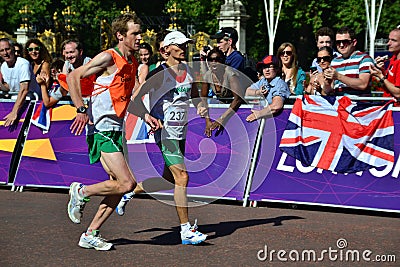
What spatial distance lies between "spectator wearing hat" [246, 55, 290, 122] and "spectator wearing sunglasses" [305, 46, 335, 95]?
1.24 ft

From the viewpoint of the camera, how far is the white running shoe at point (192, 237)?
24.7 feet

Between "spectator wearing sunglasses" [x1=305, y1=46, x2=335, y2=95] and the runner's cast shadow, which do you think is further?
"spectator wearing sunglasses" [x1=305, y1=46, x2=335, y2=95]

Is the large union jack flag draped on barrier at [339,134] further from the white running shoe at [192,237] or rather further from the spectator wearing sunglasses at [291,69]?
the white running shoe at [192,237]

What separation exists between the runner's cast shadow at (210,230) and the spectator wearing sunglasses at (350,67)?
1805 mm

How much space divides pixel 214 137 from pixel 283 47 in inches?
64.8

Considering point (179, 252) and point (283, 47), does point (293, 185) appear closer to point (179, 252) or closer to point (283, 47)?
point (283, 47)

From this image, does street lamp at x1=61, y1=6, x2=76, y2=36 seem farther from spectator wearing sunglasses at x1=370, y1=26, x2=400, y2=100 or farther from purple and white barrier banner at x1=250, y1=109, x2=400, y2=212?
spectator wearing sunglasses at x1=370, y1=26, x2=400, y2=100

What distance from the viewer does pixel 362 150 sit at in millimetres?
9523

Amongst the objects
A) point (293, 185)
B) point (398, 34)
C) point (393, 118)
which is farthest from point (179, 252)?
point (398, 34)

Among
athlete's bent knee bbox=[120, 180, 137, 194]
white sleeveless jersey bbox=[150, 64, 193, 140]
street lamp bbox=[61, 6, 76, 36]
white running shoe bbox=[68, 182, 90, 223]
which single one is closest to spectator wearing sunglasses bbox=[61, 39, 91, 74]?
white sleeveless jersey bbox=[150, 64, 193, 140]

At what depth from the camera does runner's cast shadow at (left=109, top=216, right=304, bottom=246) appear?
7.71 m

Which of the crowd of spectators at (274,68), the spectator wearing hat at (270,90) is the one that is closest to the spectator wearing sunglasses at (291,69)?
the crowd of spectators at (274,68)

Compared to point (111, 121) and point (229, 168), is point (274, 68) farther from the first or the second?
point (111, 121)

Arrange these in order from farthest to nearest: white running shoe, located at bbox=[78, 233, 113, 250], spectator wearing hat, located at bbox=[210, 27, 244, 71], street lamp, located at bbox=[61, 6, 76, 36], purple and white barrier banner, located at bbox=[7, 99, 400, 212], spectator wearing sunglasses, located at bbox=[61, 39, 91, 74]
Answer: street lamp, located at bbox=[61, 6, 76, 36] → spectator wearing hat, located at bbox=[210, 27, 244, 71] → spectator wearing sunglasses, located at bbox=[61, 39, 91, 74] → purple and white barrier banner, located at bbox=[7, 99, 400, 212] → white running shoe, located at bbox=[78, 233, 113, 250]
